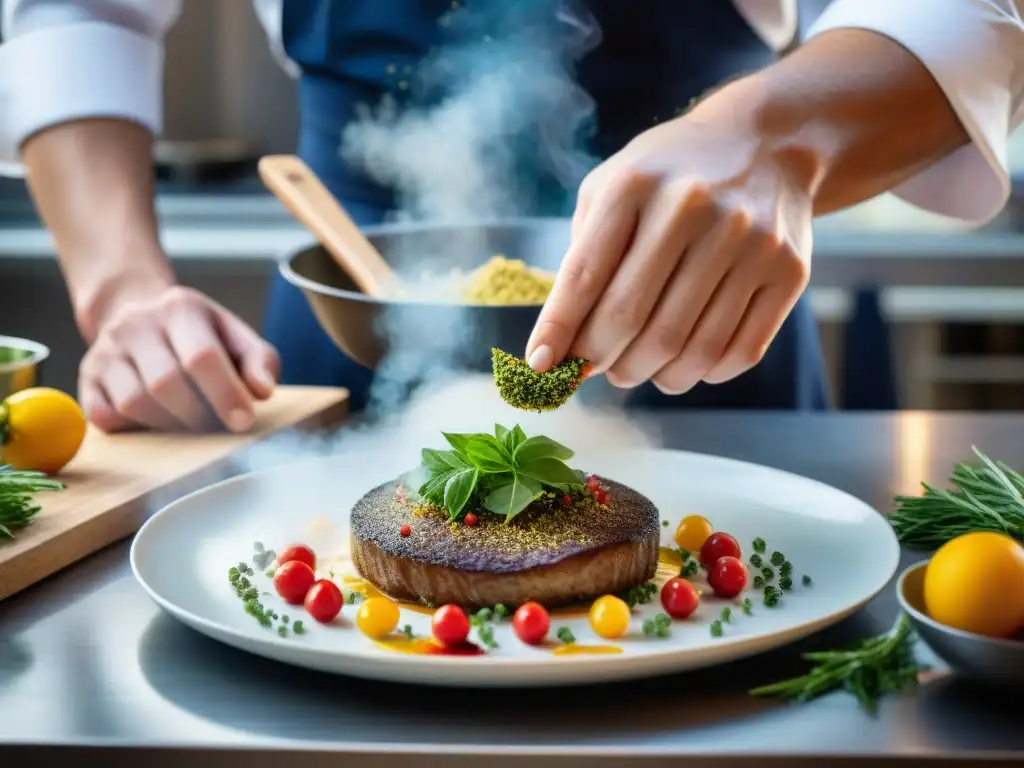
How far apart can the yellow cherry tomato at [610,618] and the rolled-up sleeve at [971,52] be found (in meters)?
0.74

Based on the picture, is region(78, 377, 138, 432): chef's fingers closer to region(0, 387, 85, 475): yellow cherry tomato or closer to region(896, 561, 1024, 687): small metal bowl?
region(0, 387, 85, 475): yellow cherry tomato

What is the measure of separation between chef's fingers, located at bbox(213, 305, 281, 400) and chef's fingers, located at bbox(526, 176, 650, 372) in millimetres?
704

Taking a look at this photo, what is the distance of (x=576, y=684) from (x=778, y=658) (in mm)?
174

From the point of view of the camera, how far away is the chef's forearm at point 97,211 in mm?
1833

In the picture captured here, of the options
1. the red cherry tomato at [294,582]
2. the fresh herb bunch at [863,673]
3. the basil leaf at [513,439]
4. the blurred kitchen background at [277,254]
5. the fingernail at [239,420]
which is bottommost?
the blurred kitchen background at [277,254]

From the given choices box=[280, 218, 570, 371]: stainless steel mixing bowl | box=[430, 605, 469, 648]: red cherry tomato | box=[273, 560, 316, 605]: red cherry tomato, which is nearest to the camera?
box=[430, 605, 469, 648]: red cherry tomato

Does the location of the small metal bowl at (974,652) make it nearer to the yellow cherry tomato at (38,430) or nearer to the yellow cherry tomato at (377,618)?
the yellow cherry tomato at (377,618)

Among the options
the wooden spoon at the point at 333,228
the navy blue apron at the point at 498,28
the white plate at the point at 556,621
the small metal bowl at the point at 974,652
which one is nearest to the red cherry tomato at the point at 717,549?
the white plate at the point at 556,621

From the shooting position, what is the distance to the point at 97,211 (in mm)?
1865

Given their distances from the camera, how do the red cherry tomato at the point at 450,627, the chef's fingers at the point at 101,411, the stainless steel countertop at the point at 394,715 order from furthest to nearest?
the chef's fingers at the point at 101,411 < the red cherry tomato at the point at 450,627 < the stainless steel countertop at the point at 394,715

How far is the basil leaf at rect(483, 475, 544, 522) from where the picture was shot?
1101mm

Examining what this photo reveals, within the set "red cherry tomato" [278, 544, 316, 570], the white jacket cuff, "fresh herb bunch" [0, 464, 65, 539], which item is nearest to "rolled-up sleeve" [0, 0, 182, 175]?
the white jacket cuff

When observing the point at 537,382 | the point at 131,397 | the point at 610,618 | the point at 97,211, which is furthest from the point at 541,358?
the point at 97,211

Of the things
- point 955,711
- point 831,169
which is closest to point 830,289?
point 831,169
